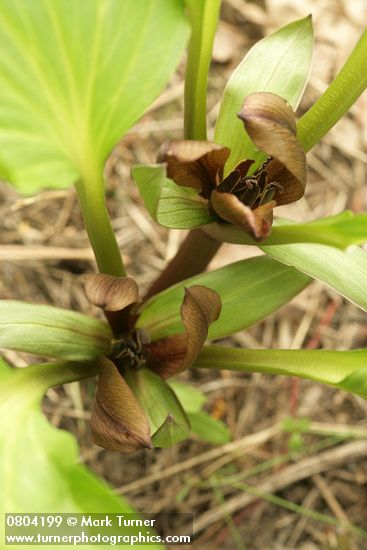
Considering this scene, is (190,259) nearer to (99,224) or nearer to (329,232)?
(99,224)

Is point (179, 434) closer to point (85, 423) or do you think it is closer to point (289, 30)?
point (289, 30)

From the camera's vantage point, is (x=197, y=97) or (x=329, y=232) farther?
(x=197, y=97)

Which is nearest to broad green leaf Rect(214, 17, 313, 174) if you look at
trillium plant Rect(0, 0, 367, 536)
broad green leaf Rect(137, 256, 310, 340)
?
trillium plant Rect(0, 0, 367, 536)

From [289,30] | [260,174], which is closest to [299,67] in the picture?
[289,30]

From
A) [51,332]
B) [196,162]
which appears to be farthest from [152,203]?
[51,332]

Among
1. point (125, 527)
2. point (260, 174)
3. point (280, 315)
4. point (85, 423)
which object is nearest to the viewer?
point (125, 527)

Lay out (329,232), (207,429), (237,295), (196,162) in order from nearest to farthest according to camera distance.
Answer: (329,232), (196,162), (237,295), (207,429)
